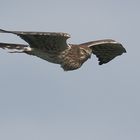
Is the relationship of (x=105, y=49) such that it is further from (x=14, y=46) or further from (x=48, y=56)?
(x=14, y=46)

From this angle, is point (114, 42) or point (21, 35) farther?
point (114, 42)

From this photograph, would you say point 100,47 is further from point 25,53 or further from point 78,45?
point 25,53

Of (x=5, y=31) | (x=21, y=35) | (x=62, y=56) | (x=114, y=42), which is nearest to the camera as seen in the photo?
(x=5, y=31)

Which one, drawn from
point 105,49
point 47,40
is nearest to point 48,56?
point 47,40

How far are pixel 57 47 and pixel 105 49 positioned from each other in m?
3.74

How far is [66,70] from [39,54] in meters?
1.23

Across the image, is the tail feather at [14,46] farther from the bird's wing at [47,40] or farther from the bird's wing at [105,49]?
the bird's wing at [105,49]

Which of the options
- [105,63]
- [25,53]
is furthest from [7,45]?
[105,63]

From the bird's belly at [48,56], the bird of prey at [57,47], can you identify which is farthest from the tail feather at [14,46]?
the bird's belly at [48,56]

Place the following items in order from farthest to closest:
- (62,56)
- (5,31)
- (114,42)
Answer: (114,42)
(62,56)
(5,31)

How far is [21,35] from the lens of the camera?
25531 mm

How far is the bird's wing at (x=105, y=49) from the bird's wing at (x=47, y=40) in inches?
86.7

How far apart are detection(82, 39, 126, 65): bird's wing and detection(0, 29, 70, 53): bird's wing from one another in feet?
7.22

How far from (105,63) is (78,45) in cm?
292
